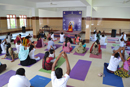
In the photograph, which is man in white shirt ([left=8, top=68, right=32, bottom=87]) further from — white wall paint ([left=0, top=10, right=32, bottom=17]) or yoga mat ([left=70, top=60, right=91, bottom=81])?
white wall paint ([left=0, top=10, right=32, bottom=17])

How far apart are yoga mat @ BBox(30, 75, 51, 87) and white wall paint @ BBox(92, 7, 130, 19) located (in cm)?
1374

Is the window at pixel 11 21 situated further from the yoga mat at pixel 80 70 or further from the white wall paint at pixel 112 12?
the yoga mat at pixel 80 70

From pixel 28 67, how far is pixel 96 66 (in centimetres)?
355

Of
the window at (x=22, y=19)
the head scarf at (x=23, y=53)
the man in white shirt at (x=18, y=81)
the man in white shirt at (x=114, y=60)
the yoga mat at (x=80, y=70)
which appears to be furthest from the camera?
the window at (x=22, y=19)

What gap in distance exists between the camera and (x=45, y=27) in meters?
17.6

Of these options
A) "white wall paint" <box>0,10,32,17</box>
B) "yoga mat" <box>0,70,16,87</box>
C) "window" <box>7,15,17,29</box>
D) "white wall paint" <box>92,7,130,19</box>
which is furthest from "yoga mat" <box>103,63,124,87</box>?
"window" <box>7,15,17,29</box>

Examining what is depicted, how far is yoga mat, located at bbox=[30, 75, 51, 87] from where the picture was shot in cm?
421

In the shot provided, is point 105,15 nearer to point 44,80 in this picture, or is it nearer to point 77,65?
point 77,65

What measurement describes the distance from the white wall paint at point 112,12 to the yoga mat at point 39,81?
1374cm

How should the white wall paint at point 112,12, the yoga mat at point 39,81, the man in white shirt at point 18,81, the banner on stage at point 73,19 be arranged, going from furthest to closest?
the banner on stage at point 73,19
the white wall paint at point 112,12
the yoga mat at point 39,81
the man in white shirt at point 18,81

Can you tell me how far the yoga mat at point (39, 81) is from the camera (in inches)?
166

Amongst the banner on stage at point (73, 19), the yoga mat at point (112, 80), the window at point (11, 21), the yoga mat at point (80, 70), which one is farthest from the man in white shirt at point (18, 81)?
the window at point (11, 21)

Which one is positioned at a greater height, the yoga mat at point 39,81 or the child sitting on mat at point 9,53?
the child sitting on mat at point 9,53

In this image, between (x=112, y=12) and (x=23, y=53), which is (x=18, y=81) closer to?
(x=23, y=53)
